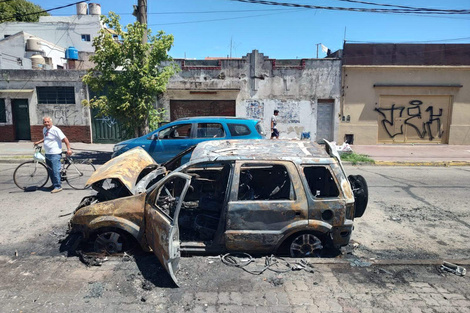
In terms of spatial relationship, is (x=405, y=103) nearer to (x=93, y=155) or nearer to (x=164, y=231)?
(x=93, y=155)

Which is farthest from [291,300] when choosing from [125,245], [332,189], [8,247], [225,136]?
[225,136]

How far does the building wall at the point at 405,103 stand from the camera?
16.0m

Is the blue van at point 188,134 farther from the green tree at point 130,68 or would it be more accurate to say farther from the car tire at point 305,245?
the car tire at point 305,245

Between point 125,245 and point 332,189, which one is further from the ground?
point 332,189

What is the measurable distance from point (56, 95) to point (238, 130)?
37.6 ft

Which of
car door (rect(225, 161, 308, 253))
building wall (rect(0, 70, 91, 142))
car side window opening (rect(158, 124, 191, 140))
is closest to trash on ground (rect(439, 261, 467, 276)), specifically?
car door (rect(225, 161, 308, 253))

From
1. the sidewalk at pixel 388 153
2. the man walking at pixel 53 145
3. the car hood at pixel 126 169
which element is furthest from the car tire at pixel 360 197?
the sidewalk at pixel 388 153

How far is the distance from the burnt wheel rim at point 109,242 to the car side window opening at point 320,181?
259 cm

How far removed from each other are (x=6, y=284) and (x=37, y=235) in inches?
63.9

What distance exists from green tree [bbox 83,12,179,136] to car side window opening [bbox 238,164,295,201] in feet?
26.7

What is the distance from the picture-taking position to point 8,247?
477 centimetres

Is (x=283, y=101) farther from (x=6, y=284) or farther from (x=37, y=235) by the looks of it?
(x=6, y=284)

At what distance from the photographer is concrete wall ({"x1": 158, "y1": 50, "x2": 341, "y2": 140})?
15.9 metres

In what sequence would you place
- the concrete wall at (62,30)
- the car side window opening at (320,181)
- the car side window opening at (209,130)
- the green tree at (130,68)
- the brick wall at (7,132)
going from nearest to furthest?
1. the car side window opening at (320,181)
2. the car side window opening at (209,130)
3. the green tree at (130,68)
4. the brick wall at (7,132)
5. the concrete wall at (62,30)
